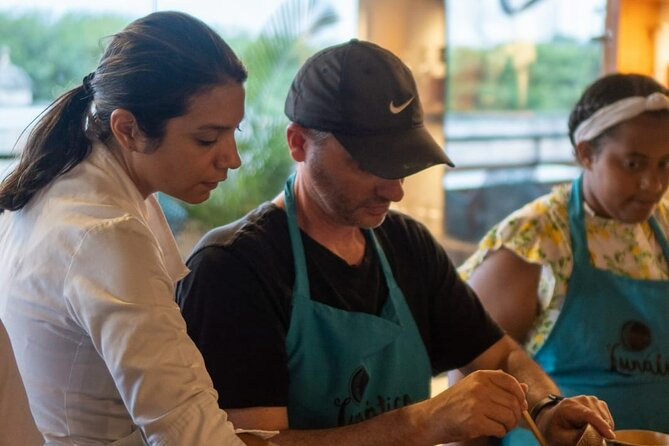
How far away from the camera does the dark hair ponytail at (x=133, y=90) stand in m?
1.23

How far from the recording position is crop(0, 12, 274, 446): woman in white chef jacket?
3.60ft

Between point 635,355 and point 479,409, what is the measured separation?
25.5 inches

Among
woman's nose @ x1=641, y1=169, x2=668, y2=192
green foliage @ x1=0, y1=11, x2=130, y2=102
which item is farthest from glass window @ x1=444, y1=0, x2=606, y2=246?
woman's nose @ x1=641, y1=169, x2=668, y2=192

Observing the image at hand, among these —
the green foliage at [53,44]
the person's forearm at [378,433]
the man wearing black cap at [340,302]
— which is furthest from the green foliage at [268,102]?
the person's forearm at [378,433]

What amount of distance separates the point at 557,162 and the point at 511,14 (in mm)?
669

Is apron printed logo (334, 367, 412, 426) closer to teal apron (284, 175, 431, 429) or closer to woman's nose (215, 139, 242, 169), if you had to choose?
teal apron (284, 175, 431, 429)

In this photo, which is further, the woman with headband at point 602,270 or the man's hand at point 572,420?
the woman with headband at point 602,270

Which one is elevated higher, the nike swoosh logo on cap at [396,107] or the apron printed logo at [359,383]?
the nike swoosh logo on cap at [396,107]

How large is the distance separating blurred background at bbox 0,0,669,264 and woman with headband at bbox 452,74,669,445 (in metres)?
0.93

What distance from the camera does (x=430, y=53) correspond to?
351 centimetres

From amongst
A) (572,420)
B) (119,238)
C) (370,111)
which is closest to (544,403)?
(572,420)

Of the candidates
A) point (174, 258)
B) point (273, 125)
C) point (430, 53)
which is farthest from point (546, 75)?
point (174, 258)

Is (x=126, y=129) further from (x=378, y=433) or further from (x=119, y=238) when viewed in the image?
(x=378, y=433)

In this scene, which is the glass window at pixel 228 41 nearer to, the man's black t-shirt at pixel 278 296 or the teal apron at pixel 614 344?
the man's black t-shirt at pixel 278 296
